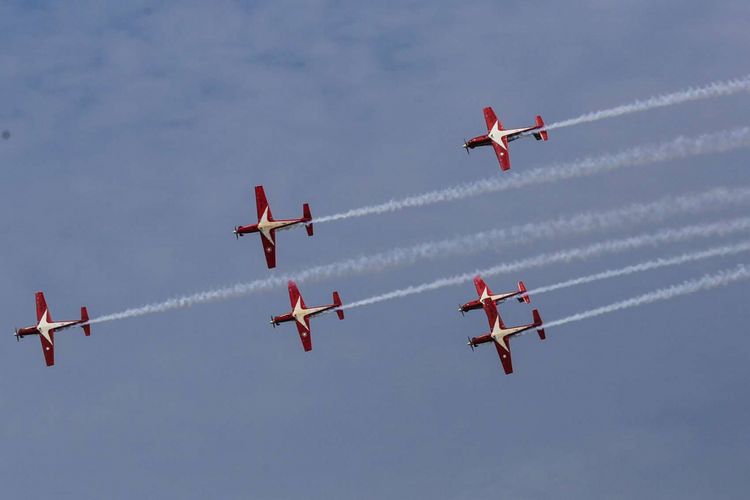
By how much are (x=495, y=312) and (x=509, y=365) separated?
401 cm

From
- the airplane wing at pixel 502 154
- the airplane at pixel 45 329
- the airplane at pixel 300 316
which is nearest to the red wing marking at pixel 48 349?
the airplane at pixel 45 329

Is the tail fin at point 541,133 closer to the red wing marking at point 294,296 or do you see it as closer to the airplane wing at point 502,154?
the airplane wing at point 502,154

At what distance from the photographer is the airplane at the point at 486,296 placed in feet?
451

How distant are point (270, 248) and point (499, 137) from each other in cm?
1892

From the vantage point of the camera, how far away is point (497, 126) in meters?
134

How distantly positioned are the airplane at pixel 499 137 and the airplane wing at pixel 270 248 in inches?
624

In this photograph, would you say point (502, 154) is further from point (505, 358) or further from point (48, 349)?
point (48, 349)

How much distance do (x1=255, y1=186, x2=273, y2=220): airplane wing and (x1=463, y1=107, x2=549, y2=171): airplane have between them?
1541 cm

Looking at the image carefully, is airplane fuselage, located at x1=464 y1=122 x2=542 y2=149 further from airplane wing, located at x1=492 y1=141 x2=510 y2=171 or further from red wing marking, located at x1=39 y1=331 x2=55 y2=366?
red wing marking, located at x1=39 y1=331 x2=55 y2=366

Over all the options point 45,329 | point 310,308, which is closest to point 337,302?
point 310,308

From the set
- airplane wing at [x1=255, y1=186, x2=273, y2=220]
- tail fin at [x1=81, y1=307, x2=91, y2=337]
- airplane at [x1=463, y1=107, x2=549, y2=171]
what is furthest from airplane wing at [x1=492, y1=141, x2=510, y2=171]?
tail fin at [x1=81, y1=307, x2=91, y2=337]

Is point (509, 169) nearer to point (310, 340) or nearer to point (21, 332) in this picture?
point (310, 340)

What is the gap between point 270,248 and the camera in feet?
456

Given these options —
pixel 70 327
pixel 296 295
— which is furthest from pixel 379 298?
pixel 70 327
